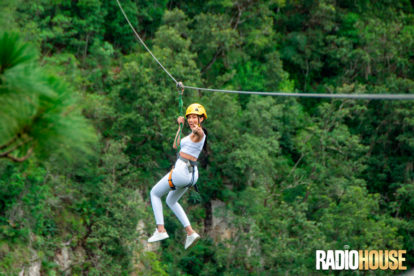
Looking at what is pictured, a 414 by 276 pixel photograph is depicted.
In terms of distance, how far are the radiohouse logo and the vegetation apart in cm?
22

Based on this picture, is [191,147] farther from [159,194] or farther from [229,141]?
[229,141]

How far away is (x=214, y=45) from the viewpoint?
1628 centimetres

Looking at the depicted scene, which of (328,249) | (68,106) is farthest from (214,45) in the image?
(68,106)

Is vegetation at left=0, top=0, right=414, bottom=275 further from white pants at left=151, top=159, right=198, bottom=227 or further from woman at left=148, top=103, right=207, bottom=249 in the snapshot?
woman at left=148, top=103, right=207, bottom=249

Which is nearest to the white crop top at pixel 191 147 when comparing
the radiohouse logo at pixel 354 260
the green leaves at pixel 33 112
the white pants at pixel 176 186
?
the white pants at pixel 176 186

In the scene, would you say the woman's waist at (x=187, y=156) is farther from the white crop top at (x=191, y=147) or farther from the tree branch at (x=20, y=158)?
the tree branch at (x=20, y=158)

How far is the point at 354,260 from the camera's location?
50.1 ft

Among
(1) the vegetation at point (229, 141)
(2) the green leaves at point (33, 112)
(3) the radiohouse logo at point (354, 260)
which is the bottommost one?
(3) the radiohouse logo at point (354, 260)

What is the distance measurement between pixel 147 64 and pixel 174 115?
1.65 m

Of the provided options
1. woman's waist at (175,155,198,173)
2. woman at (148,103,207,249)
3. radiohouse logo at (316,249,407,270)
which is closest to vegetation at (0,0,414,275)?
radiohouse logo at (316,249,407,270)

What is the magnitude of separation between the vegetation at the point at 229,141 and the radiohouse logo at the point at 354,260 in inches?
8.7

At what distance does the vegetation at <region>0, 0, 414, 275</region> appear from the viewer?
1278 centimetres

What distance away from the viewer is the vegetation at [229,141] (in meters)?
12.8

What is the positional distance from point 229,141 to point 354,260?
199 inches
